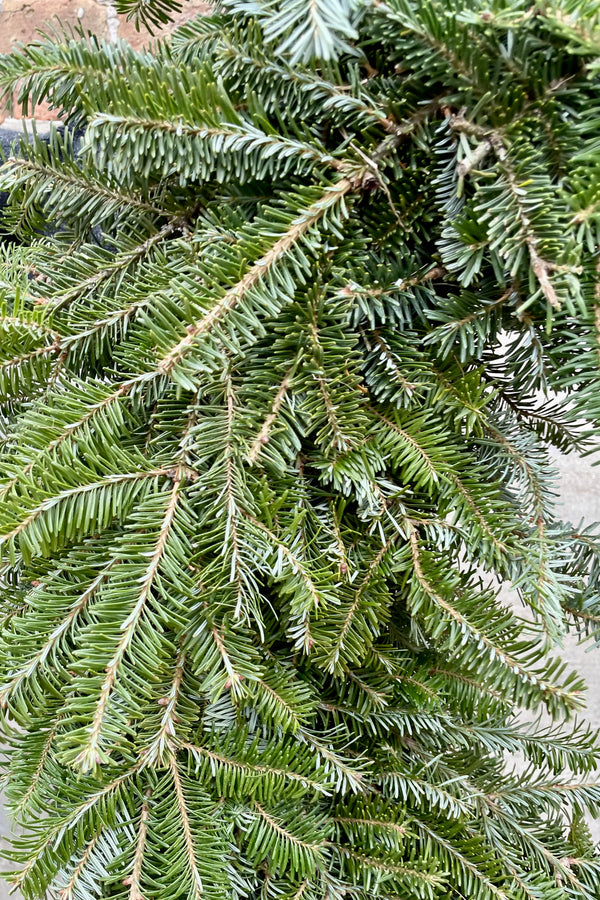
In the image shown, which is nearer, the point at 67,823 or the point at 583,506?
the point at 67,823

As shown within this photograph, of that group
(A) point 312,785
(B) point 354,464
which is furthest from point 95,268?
(A) point 312,785

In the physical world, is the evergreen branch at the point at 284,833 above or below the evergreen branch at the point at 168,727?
below

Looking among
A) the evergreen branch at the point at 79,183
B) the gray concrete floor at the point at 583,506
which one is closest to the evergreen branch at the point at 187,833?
the evergreen branch at the point at 79,183

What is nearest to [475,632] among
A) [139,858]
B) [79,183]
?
[139,858]

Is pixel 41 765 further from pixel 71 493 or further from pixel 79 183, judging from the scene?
pixel 79 183

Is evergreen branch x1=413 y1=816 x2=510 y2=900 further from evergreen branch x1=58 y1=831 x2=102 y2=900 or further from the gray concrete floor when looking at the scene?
the gray concrete floor

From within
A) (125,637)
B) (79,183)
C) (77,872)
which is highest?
(79,183)

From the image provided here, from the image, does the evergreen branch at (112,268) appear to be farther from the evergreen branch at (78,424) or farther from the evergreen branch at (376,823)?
the evergreen branch at (376,823)

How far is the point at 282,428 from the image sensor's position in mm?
249

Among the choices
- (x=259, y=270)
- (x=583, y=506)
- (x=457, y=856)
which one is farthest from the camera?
(x=583, y=506)

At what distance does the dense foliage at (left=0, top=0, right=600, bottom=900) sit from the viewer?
22cm

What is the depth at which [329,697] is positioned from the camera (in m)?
0.32

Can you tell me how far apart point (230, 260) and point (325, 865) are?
29 cm

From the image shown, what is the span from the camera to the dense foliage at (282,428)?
219 millimetres
